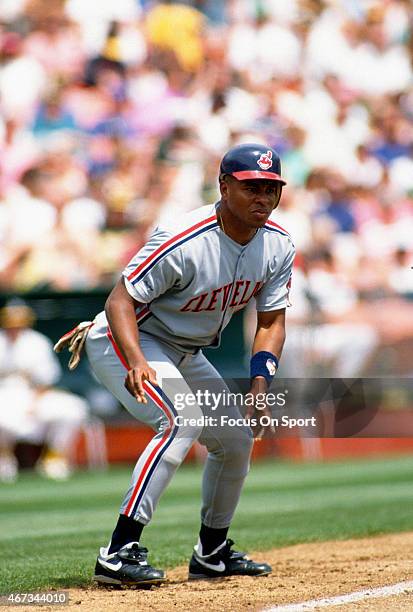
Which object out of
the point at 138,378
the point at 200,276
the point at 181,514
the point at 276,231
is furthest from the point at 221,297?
the point at 181,514

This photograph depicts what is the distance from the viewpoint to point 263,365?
4.25 meters

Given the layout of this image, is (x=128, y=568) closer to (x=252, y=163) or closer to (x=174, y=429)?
(x=174, y=429)

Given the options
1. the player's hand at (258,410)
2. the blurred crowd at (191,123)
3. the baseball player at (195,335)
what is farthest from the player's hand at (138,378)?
the blurred crowd at (191,123)

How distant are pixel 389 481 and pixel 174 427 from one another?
218 inches

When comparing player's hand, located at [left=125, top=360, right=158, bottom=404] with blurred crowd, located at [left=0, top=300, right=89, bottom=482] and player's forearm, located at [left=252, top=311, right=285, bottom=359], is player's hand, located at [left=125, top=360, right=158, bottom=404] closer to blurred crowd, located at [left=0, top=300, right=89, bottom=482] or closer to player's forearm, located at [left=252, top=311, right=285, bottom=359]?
player's forearm, located at [left=252, top=311, right=285, bottom=359]

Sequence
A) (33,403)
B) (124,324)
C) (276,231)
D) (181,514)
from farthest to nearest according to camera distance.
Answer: (33,403) → (181,514) → (276,231) → (124,324)

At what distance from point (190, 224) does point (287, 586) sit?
1.50m

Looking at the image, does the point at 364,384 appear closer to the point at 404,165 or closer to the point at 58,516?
the point at 404,165

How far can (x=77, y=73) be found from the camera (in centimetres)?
1452

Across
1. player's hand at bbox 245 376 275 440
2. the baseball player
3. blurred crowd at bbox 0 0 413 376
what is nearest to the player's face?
the baseball player

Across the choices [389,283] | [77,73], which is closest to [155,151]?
[77,73]

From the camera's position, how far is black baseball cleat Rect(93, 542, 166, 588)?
159 inches

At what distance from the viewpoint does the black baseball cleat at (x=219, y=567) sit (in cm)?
450

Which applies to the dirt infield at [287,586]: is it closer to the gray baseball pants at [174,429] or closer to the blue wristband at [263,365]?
the gray baseball pants at [174,429]
